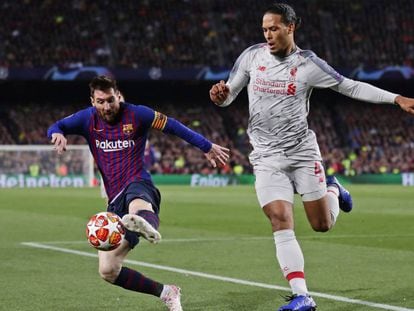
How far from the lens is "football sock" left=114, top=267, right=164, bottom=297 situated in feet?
24.2

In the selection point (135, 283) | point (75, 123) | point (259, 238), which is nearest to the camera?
point (135, 283)

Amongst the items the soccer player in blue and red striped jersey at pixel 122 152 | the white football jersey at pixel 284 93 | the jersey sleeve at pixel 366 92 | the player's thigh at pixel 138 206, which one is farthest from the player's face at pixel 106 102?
the jersey sleeve at pixel 366 92

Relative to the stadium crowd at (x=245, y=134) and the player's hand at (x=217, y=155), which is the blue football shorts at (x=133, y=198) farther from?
the stadium crowd at (x=245, y=134)

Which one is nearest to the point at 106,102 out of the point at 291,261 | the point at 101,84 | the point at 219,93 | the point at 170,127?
the point at 101,84

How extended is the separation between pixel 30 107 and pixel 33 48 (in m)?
3.29

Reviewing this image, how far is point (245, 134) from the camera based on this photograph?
4569 centimetres

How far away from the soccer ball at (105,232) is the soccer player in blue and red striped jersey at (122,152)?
20 centimetres

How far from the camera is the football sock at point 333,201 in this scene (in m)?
8.48

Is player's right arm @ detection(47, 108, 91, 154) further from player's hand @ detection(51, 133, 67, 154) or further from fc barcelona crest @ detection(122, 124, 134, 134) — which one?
fc barcelona crest @ detection(122, 124, 134, 134)

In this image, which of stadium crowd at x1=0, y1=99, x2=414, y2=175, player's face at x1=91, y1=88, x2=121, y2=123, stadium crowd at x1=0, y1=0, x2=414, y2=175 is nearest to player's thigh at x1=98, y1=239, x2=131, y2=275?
player's face at x1=91, y1=88, x2=121, y2=123

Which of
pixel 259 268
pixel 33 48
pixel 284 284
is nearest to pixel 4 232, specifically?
pixel 259 268

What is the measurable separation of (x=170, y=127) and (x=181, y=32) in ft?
131

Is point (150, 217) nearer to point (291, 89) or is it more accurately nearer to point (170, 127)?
point (170, 127)

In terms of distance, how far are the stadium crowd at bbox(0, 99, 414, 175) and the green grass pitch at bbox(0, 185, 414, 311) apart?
69.4 feet
